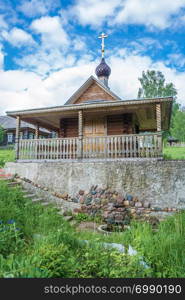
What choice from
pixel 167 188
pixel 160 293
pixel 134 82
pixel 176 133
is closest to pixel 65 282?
pixel 160 293

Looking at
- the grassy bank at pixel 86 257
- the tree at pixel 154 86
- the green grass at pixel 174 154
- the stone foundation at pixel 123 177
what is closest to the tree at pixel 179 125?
the tree at pixel 154 86

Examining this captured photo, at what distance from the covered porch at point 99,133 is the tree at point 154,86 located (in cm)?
1957

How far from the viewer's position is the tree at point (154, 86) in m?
27.6

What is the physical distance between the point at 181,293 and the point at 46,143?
24.2 feet

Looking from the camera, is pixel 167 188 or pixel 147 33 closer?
pixel 167 188

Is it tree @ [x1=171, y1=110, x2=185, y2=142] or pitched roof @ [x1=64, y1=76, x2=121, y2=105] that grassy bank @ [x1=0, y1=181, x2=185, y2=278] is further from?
tree @ [x1=171, y1=110, x2=185, y2=142]

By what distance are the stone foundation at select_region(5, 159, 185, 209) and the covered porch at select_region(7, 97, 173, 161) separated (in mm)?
547

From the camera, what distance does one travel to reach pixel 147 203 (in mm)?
6324

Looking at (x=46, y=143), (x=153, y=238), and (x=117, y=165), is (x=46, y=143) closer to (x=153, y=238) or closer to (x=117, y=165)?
(x=117, y=165)

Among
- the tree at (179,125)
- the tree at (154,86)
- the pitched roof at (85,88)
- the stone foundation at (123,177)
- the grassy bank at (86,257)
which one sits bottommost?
the grassy bank at (86,257)

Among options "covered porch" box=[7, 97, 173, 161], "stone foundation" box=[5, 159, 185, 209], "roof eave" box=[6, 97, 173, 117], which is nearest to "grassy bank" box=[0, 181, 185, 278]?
"stone foundation" box=[5, 159, 185, 209]

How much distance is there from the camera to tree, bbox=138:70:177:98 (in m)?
27.6

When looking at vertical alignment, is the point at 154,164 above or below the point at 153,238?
above

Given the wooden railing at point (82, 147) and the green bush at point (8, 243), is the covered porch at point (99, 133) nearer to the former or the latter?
the wooden railing at point (82, 147)
